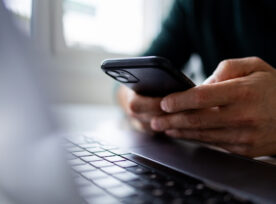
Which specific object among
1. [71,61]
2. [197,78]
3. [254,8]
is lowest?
[197,78]

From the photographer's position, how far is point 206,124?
0.42m

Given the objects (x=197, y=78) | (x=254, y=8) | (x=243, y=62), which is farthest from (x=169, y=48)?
(x=243, y=62)

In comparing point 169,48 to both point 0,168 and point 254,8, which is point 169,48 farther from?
point 0,168

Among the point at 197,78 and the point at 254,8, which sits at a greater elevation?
the point at 254,8

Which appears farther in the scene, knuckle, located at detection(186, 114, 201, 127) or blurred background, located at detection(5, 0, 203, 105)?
blurred background, located at detection(5, 0, 203, 105)

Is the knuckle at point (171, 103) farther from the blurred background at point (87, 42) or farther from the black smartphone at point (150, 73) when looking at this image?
the blurred background at point (87, 42)

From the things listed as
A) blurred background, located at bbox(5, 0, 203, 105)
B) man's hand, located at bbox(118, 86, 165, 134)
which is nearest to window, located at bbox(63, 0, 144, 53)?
blurred background, located at bbox(5, 0, 203, 105)

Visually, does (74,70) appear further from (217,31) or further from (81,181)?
(81,181)

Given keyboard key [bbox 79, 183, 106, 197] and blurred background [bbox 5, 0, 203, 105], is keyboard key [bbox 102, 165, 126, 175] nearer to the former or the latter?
keyboard key [bbox 79, 183, 106, 197]

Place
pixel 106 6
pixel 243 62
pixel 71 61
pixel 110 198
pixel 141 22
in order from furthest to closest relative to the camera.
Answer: pixel 141 22 < pixel 106 6 < pixel 71 61 < pixel 243 62 < pixel 110 198

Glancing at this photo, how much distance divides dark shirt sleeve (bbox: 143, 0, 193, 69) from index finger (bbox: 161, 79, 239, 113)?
1.93 ft

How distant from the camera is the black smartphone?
0.31 meters

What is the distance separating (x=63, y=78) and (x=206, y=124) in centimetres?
78

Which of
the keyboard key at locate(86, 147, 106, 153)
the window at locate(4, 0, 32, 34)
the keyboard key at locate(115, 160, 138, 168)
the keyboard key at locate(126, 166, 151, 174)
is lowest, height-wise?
the keyboard key at locate(86, 147, 106, 153)
